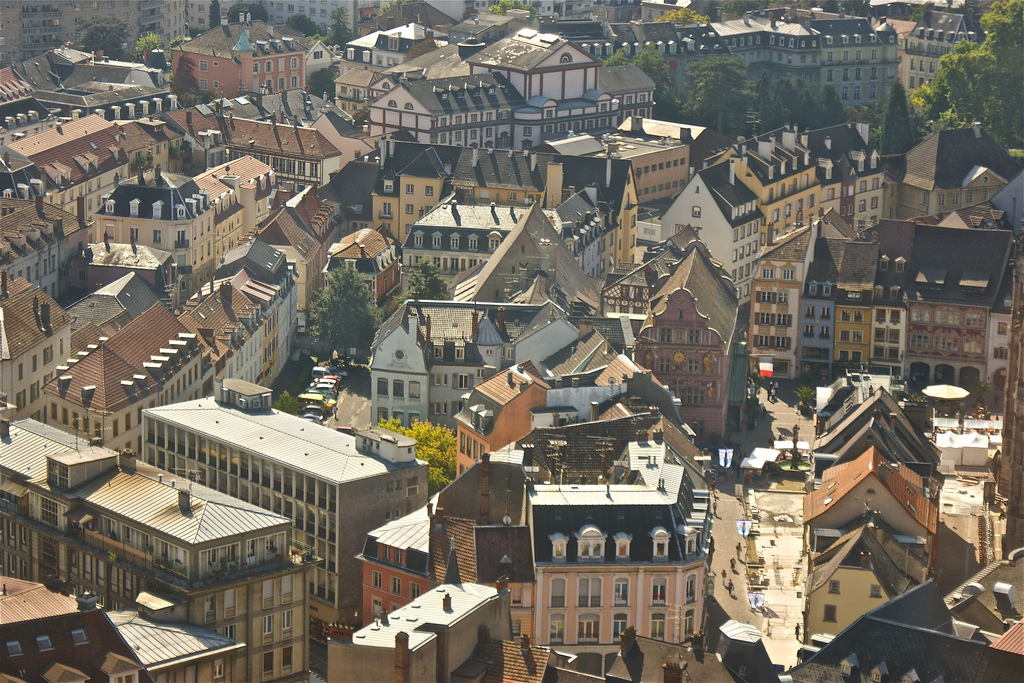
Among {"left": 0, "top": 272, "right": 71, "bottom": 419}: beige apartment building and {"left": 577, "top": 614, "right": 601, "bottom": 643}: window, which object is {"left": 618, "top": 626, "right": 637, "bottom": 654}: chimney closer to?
{"left": 577, "top": 614, "right": 601, "bottom": 643}: window

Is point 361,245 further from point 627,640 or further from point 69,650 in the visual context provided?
point 69,650

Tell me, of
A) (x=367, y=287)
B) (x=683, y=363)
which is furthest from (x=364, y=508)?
(x=367, y=287)

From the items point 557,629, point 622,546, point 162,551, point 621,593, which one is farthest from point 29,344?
point 621,593

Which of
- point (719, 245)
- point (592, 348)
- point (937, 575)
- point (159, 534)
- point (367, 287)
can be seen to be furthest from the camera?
point (719, 245)

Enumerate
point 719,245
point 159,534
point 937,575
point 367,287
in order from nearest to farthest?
point 159,534
point 937,575
point 367,287
point 719,245

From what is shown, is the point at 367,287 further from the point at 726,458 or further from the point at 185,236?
the point at 726,458

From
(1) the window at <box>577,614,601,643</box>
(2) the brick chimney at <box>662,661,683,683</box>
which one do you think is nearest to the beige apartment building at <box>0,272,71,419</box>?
(1) the window at <box>577,614,601,643</box>

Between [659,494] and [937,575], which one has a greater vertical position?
[659,494]
